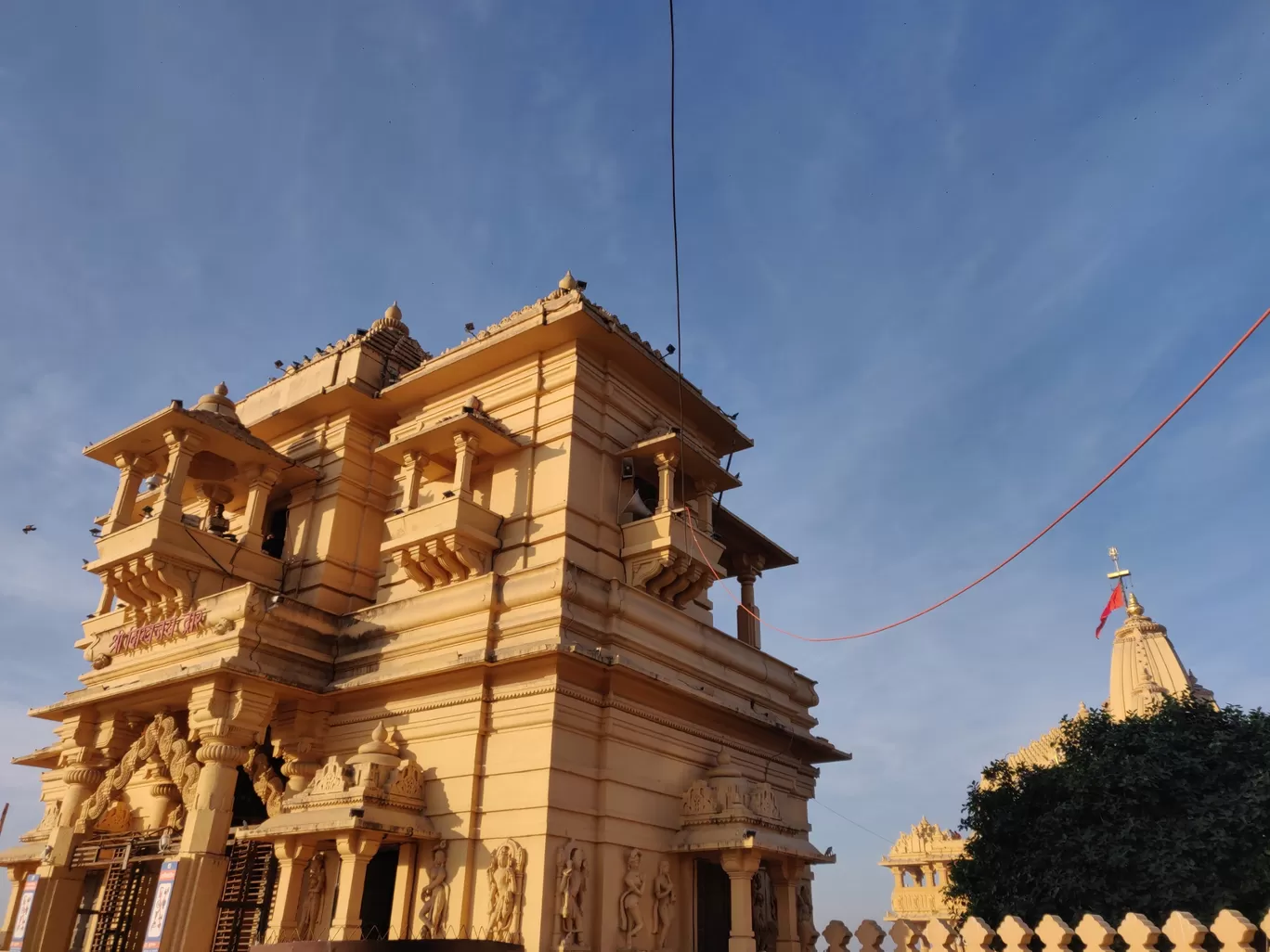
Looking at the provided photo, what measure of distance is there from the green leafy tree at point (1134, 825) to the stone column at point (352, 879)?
1215 centimetres

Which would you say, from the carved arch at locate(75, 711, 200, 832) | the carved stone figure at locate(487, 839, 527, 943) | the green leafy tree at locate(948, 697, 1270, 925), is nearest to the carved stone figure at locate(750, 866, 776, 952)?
the carved stone figure at locate(487, 839, 527, 943)

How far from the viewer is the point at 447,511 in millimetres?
15805

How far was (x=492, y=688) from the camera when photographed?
14125 mm

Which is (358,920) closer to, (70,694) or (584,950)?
(584,950)

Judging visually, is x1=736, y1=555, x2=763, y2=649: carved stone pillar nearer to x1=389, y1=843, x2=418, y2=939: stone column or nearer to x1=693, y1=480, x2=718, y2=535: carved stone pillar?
x1=693, y1=480, x2=718, y2=535: carved stone pillar

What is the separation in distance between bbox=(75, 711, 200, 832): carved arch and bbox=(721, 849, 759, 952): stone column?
947 cm

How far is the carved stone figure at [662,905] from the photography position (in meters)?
13.4

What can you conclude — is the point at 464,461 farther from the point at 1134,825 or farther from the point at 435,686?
the point at 1134,825

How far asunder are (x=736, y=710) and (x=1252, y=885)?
9.33 metres

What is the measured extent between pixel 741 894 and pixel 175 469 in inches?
498

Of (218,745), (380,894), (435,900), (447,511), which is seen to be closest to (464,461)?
(447,511)

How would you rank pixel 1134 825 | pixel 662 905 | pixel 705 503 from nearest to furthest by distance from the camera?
pixel 662 905 → pixel 1134 825 → pixel 705 503

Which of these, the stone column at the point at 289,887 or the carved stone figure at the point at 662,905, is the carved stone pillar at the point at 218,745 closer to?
the stone column at the point at 289,887

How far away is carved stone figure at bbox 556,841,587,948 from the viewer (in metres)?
12.2
